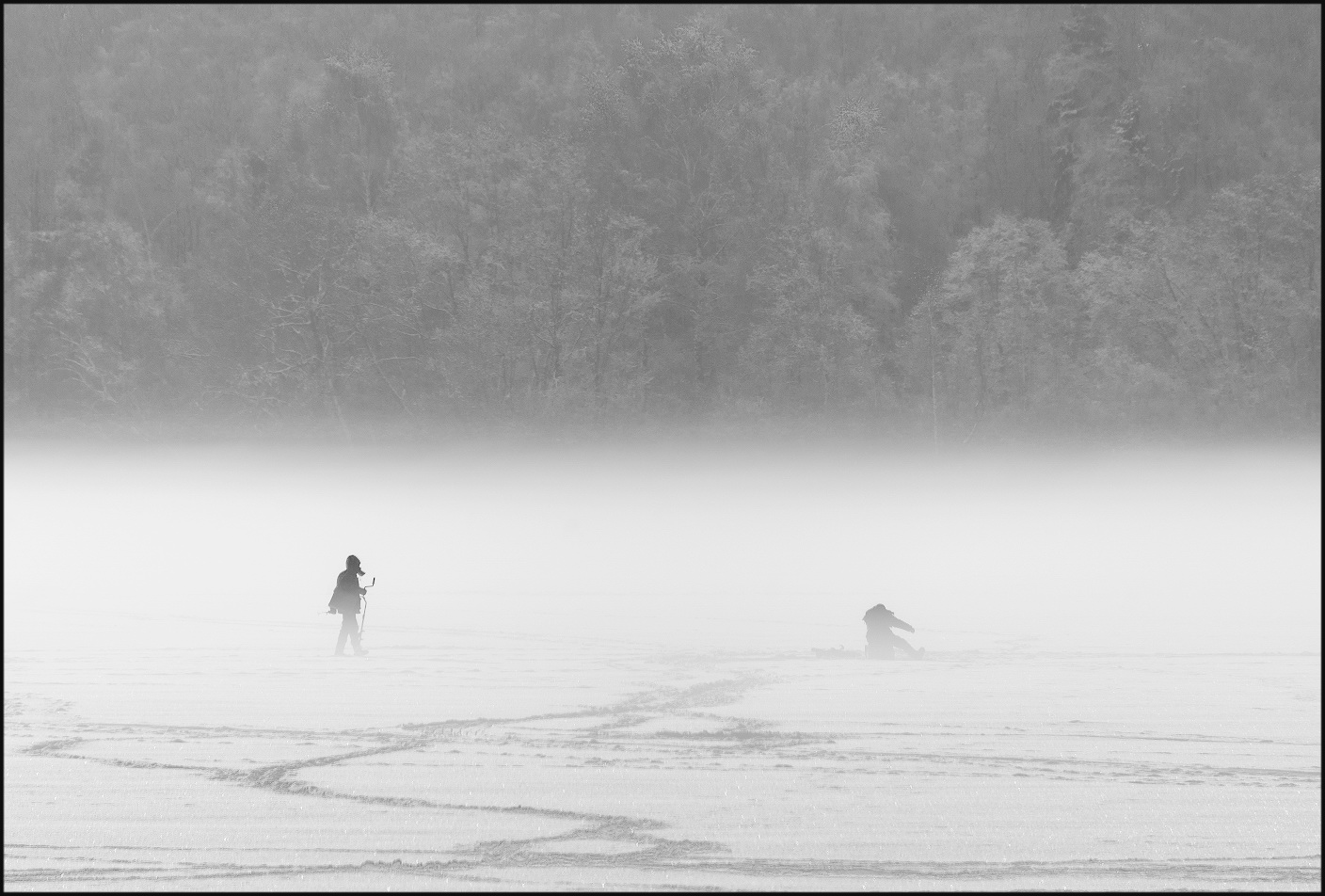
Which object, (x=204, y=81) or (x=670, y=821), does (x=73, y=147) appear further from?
(x=670, y=821)

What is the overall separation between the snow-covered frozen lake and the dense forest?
2.92ft

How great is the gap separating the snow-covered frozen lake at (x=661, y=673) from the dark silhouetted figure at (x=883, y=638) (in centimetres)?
22

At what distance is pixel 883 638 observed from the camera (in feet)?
32.6

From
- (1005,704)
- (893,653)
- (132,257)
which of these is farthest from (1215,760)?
(132,257)

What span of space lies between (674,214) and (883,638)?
23.2 ft

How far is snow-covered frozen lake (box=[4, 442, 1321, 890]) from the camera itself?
4.92 metres

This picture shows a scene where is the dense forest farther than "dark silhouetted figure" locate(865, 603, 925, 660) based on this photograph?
Yes

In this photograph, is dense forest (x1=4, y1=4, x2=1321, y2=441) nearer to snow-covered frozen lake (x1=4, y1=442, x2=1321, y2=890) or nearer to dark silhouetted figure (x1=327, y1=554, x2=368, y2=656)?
snow-covered frozen lake (x1=4, y1=442, x2=1321, y2=890)

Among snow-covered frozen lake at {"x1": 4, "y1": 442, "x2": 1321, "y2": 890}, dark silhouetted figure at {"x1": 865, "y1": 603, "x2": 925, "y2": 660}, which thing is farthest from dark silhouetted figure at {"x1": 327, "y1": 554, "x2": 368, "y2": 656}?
dark silhouetted figure at {"x1": 865, "y1": 603, "x2": 925, "y2": 660}

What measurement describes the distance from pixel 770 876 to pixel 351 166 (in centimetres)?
1248

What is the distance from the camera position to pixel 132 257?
43.3 feet

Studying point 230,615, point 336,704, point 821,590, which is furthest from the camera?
point 821,590

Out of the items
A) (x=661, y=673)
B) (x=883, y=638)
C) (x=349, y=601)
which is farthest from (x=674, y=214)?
(x=661, y=673)

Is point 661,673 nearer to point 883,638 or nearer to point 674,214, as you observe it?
point 883,638
